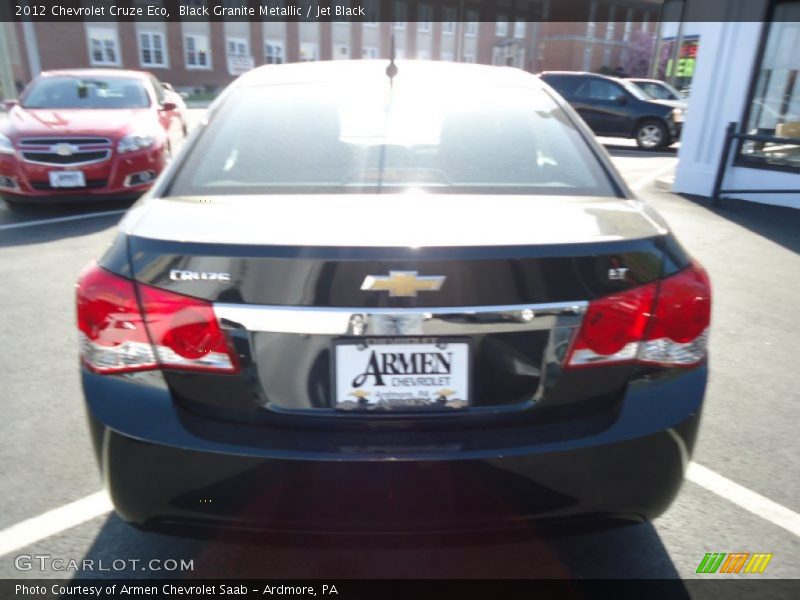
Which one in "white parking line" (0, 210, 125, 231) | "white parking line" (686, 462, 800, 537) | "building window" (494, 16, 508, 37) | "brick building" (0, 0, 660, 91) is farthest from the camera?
"building window" (494, 16, 508, 37)

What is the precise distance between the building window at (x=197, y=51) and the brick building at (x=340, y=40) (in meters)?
0.07

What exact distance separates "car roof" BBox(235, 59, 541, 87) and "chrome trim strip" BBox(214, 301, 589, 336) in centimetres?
150

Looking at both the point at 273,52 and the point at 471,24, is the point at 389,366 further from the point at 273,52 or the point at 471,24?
the point at 471,24

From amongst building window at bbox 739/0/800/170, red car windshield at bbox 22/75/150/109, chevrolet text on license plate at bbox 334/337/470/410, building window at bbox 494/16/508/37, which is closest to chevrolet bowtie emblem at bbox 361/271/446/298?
chevrolet text on license plate at bbox 334/337/470/410

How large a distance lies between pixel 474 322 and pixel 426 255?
0.67 ft

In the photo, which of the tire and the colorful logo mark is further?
the tire

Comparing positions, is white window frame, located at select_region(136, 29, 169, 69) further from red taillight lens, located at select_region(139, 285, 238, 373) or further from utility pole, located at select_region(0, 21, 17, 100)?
red taillight lens, located at select_region(139, 285, 238, 373)

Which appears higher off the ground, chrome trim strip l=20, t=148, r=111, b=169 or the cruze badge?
the cruze badge

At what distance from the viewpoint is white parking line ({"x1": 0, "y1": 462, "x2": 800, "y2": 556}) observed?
90.4 inches

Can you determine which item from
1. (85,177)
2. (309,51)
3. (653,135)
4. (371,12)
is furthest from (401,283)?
(371,12)

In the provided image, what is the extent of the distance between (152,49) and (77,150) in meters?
42.0

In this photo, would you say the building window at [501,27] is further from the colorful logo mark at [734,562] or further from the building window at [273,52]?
the colorful logo mark at [734,562]

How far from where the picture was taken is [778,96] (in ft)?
30.0

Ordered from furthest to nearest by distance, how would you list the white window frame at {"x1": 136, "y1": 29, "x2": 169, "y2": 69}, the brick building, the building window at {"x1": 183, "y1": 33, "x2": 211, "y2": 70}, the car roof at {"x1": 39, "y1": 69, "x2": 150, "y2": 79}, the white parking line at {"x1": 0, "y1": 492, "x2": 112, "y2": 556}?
the building window at {"x1": 183, "y1": 33, "x2": 211, "y2": 70} < the white window frame at {"x1": 136, "y1": 29, "x2": 169, "y2": 69} < the brick building < the car roof at {"x1": 39, "y1": 69, "x2": 150, "y2": 79} < the white parking line at {"x1": 0, "y1": 492, "x2": 112, "y2": 556}
